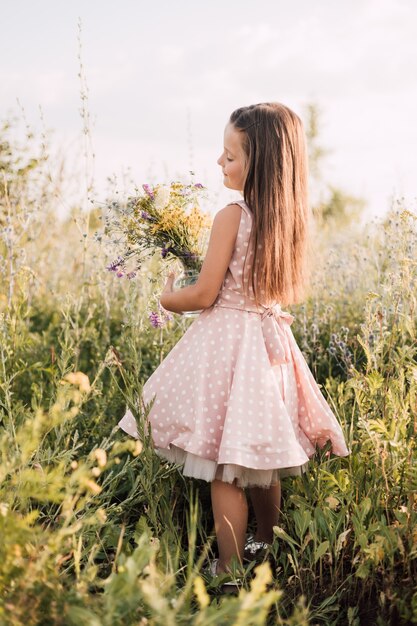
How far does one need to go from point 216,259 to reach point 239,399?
0.48 m

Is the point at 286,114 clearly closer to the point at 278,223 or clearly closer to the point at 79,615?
the point at 278,223

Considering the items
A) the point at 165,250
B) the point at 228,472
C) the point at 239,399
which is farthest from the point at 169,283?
the point at 228,472

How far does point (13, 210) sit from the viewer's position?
4.15 meters

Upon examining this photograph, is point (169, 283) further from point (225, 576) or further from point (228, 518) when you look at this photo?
point (225, 576)

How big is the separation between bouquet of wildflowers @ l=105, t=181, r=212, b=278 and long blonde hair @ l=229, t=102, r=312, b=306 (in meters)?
0.22

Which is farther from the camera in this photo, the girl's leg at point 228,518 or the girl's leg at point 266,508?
the girl's leg at point 266,508

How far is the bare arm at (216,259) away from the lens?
241 centimetres

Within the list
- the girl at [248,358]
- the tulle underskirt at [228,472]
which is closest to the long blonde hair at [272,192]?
the girl at [248,358]

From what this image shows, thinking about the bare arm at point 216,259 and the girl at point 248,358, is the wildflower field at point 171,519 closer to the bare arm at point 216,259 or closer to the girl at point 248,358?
the girl at point 248,358

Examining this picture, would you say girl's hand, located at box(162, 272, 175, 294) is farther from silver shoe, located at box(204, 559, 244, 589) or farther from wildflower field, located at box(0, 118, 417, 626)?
silver shoe, located at box(204, 559, 244, 589)

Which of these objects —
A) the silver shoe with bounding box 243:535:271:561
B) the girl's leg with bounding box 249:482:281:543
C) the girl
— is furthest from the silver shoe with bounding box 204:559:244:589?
the girl's leg with bounding box 249:482:281:543

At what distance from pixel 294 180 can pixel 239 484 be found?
42.9 inches

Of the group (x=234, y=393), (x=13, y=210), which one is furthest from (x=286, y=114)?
(x=13, y=210)

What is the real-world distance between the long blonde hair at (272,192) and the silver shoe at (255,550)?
2.89ft
